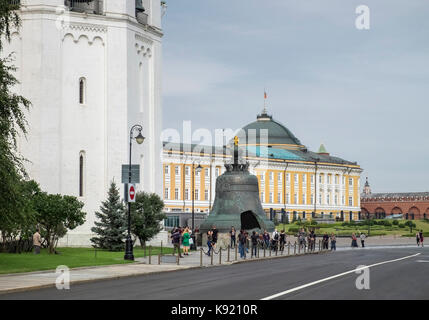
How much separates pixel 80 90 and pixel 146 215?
983 cm

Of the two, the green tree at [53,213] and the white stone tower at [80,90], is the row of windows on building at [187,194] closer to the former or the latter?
the white stone tower at [80,90]

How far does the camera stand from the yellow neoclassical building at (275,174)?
435 ft

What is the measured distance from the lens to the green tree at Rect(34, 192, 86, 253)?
1722 inches

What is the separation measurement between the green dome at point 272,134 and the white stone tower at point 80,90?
10809cm

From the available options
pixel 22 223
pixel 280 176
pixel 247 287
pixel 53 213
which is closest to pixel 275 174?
pixel 280 176

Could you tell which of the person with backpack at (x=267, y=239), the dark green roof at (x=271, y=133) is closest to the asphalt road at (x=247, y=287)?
the person with backpack at (x=267, y=239)

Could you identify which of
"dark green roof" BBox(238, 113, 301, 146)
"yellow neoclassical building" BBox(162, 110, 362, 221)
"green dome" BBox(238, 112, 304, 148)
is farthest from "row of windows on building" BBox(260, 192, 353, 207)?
"dark green roof" BBox(238, 113, 301, 146)

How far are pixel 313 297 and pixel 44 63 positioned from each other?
1471 inches

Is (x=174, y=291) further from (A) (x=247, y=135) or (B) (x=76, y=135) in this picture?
(A) (x=247, y=135)

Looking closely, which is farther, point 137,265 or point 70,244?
point 70,244

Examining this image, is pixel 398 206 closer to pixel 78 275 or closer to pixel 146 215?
pixel 146 215

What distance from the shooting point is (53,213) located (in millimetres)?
44094
